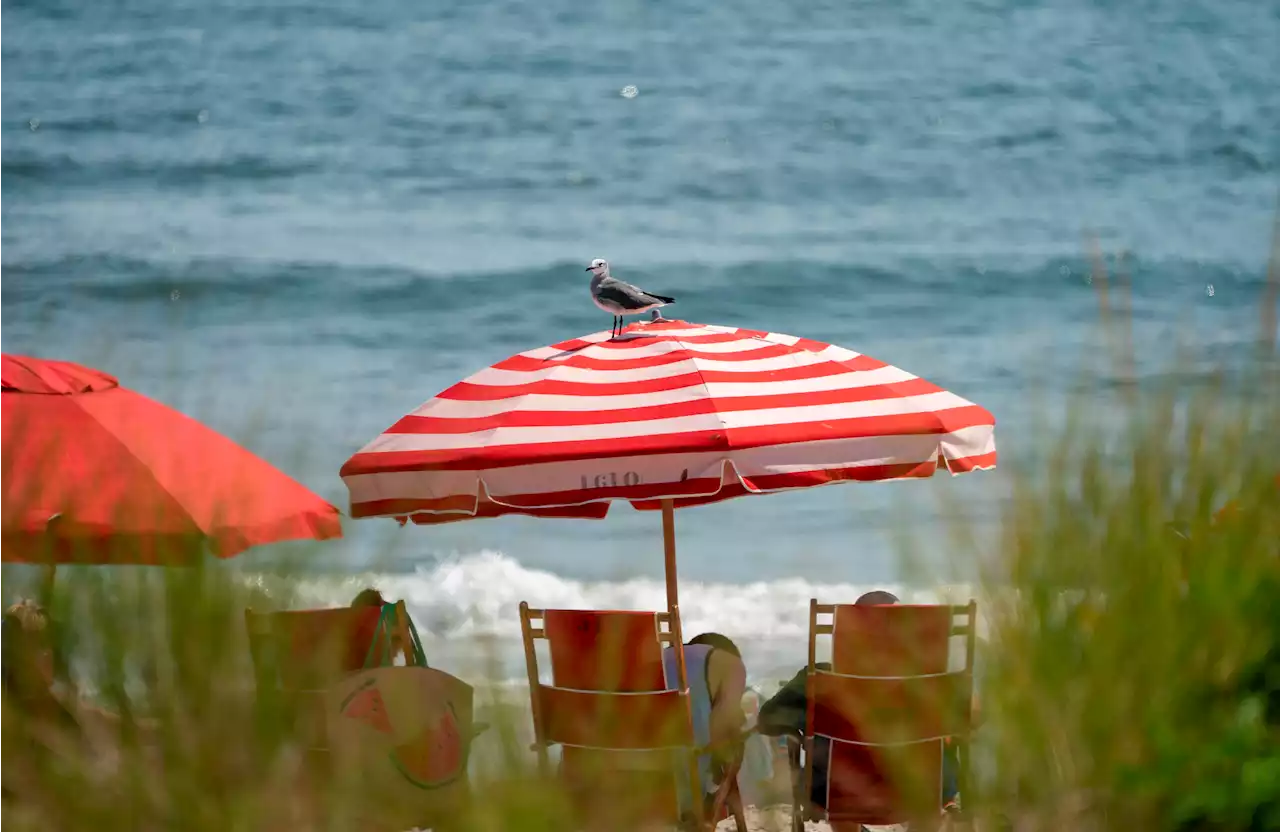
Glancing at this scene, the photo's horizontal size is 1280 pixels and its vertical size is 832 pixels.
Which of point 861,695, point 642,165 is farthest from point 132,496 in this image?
point 642,165

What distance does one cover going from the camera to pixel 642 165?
38688mm

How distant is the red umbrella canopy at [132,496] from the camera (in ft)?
6.47

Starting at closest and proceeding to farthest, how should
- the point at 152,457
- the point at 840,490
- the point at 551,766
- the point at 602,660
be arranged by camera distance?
the point at 152,457, the point at 551,766, the point at 602,660, the point at 840,490

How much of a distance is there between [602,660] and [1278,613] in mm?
2123

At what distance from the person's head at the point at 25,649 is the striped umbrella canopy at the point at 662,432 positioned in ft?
7.78

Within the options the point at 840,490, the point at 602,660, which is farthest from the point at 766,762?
the point at 840,490

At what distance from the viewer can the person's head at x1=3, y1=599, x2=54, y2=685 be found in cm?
187

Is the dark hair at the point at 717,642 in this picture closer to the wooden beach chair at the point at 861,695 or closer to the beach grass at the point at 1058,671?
the wooden beach chair at the point at 861,695

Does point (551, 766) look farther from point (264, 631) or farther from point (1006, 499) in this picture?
point (1006, 499)

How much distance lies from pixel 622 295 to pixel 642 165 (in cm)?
3359

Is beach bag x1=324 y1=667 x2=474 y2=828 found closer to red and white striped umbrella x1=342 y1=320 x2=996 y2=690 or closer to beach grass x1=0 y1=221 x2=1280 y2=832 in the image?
beach grass x1=0 y1=221 x2=1280 y2=832

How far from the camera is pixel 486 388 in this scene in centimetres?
510

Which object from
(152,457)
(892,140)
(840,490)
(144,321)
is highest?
(144,321)

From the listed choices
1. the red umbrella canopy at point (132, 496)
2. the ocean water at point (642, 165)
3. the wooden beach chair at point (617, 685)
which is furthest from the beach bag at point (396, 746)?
the ocean water at point (642, 165)
